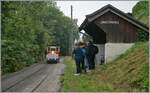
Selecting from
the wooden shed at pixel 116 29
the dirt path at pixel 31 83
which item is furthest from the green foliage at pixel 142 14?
the dirt path at pixel 31 83

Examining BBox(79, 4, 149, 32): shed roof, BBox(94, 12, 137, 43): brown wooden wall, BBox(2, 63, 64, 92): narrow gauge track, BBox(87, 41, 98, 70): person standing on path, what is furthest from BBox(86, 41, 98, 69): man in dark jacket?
BBox(94, 12, 137, 43): brown wooden wall

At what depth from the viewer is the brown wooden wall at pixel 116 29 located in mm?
31359

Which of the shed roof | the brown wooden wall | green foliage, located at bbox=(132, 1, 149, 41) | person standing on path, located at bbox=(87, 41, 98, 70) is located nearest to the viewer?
person standing on path, located at bbox=(87, 41, 98, 70)

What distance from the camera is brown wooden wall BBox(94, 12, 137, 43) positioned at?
31359mm

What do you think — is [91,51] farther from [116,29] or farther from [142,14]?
[142,14]

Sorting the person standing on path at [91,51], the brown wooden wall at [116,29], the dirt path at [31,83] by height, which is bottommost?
the dirt path at [31,83]

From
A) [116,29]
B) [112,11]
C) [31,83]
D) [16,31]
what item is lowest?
[31,83]

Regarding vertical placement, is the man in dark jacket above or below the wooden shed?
below

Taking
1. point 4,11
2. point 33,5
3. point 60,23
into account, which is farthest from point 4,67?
point 60,23

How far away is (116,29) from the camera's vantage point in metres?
31.8

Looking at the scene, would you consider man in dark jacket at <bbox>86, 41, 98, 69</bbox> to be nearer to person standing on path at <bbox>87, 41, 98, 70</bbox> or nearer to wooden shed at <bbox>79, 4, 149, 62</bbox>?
person standing on path at <bbox>87, 41, 98, 70</bbox>

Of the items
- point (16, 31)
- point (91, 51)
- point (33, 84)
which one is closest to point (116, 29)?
point (91, 51)

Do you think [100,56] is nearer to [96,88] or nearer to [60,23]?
[96,88]

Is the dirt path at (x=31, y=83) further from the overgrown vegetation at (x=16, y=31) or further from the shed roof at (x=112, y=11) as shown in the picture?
the shed roof at (x=112, y=11)
